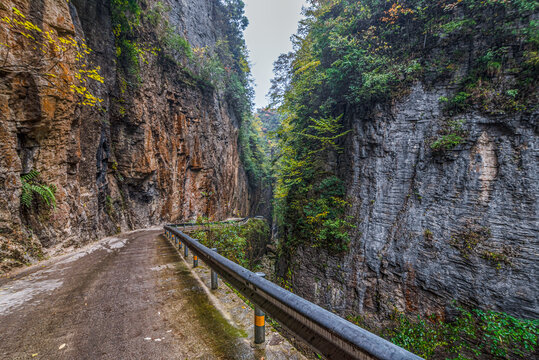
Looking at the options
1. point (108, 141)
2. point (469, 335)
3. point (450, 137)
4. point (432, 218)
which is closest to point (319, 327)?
point (469, 335)

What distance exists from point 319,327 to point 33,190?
28.6 feet

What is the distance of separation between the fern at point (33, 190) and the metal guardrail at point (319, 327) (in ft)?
23.8

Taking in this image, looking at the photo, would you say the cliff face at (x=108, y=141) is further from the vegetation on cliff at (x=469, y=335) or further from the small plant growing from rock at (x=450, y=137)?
the small plant growing from rock at (x=450, y=137)

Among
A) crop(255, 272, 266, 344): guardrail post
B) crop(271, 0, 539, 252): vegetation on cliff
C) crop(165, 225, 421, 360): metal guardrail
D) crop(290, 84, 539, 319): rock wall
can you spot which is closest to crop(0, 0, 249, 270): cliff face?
crop(255, 272, 266, 344): guardrail post

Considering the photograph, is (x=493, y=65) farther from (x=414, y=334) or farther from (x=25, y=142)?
(x=25, y=142)

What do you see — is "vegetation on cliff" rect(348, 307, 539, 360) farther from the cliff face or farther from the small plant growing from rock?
the cliff face

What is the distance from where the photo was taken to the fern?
581 cm

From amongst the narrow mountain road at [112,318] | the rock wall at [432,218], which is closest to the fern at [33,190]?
the narrow mountain road at [112,318]

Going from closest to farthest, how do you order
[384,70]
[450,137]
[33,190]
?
[33,190]
[450,137]
[384,70]

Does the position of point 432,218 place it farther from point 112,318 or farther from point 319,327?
point 112,318

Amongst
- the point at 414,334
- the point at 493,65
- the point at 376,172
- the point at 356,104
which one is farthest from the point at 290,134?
the point at 414,334

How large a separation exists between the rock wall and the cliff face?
37.7 ft

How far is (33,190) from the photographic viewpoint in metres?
6.12

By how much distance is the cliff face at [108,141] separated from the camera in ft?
19.1
